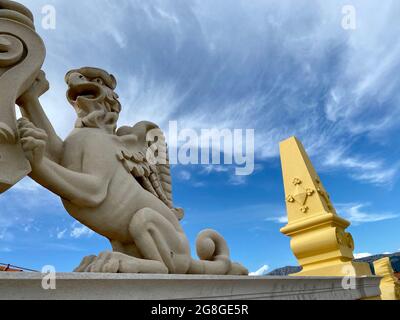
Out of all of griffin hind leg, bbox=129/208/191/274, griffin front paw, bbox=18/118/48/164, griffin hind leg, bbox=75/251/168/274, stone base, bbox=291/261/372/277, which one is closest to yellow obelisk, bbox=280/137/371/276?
stone base, bbox=291/261/372/277

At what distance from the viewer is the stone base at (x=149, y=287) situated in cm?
168

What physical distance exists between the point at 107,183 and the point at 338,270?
3.63 meters

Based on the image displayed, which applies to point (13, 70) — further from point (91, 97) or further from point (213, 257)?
point (213, 257)

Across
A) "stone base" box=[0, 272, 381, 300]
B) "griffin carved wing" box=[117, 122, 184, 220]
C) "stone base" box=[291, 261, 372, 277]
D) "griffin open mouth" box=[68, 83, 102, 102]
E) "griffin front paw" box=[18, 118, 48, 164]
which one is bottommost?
"stone base" box=[0, 272, 381, 300]

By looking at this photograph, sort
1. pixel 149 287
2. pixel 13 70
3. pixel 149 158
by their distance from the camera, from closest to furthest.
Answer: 1. pixel 149 287
2. pixel 13 70
3. pixel 149 158

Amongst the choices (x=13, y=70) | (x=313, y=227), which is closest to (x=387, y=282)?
(x=313, y=227)

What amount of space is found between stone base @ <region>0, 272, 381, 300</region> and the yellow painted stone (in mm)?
3170

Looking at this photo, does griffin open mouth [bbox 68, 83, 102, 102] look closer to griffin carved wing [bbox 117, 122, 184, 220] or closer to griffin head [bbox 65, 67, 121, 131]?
griffin head [bbox 65, 67, 121, 131]

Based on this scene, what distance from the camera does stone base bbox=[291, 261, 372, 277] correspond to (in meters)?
4.71

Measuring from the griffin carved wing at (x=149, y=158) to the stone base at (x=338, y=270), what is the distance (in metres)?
2.34

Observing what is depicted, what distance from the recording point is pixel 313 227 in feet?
16.9

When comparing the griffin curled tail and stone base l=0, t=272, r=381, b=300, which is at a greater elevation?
the griffin curled tail

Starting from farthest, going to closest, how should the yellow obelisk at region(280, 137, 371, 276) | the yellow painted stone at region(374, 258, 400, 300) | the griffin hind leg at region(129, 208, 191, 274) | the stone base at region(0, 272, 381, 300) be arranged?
the yellow painted stone at region(374, 258, 400, 300) → the yellow obelisk at region(280, 137, 371, 276) → the griffin hind leg at region(129, 208, 191, 274) → the stone base at region(0, 272, 381, 300)
